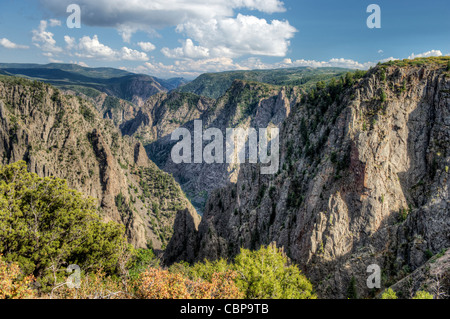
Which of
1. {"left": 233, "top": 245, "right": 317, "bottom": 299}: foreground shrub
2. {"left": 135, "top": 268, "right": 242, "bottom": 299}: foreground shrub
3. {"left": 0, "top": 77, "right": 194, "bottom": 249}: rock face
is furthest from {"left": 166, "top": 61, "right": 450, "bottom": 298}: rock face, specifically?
{"left": 0, "top": 77, "right": 194, "bottom": 249}: rock face

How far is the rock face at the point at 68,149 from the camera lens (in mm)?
107562

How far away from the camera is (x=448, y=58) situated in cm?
4278

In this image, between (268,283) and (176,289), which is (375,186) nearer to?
(268,283)

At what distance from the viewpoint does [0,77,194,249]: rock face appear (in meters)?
108

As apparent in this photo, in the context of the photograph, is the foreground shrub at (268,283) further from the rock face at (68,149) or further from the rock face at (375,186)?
the rock face at (68,149)

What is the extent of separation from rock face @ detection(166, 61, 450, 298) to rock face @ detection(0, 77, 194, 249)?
7095 cm

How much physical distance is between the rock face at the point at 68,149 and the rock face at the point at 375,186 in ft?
233

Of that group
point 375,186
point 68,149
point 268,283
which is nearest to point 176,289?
point 268,283

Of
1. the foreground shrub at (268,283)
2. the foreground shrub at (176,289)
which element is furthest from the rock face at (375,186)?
the foreground shrub at (176,289)

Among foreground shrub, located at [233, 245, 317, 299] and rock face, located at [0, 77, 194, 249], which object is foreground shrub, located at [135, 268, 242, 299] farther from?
rock face, located at [0, 77, 194, 249]

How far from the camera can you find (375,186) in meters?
37.3

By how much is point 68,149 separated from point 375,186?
126398 millimetres
